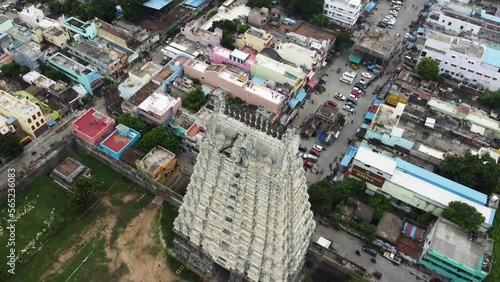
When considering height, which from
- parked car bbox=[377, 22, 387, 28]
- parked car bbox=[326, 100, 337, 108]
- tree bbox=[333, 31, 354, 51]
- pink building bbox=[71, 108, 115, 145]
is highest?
parked car bbox=[377, 22, 387, 28]

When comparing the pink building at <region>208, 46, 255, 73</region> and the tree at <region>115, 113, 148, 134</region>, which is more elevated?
the pink building at <region>208, 46, 255, 73</region>

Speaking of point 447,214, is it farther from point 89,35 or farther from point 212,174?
point 89,35

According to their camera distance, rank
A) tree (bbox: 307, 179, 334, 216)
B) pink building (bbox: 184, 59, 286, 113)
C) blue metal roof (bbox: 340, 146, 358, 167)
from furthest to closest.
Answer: pink building (bbox: 184, 59, 286, 113)
blue metal roof (bbox: 340, 146, 358, 167)
tree (bbox: 307, 179, 334, 216)

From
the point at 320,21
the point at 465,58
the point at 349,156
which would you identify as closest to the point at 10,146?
the point at 349,156

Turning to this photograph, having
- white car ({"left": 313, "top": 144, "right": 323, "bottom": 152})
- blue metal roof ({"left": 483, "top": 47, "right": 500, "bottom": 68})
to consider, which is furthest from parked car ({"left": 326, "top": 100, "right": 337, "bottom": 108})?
blue metal roof ({"left": 483, "top": 47, "right": 500, "bottom": 68})

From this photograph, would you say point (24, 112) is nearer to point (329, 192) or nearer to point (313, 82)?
point (329, 192)

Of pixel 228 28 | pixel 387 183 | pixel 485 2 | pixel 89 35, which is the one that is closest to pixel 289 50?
pixel 228 28

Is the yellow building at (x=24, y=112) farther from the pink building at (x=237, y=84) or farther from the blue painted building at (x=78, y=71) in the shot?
the pink building at (x=237, y=84)

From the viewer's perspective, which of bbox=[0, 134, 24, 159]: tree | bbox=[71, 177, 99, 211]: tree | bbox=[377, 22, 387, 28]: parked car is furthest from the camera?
bbox=[377, 22, 387, 28]: parked car

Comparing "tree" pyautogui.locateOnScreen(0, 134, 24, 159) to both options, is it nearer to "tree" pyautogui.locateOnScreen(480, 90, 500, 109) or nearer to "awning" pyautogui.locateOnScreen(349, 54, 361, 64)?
"awning" pyautogui.locateOnScreen(349, 54, 361, 64)
